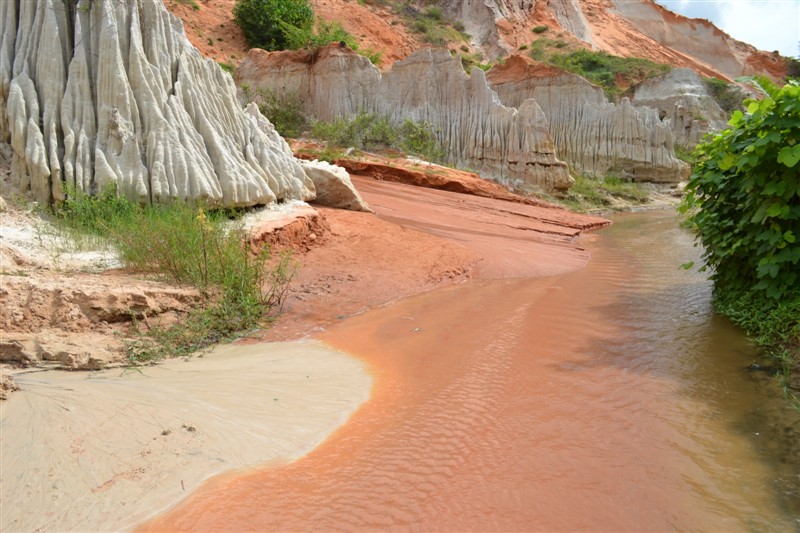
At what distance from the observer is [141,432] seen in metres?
2.82

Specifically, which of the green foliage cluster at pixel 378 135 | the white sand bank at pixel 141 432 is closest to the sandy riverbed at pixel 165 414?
the white sand bank at pixel 141 432

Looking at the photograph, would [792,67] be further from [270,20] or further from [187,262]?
[187,262]

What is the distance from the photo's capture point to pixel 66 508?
2.29 m

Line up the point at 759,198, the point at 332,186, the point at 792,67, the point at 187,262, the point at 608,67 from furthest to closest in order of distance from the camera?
the point at 792,67
the point at 608,67
the point at 332,186
the point at 187,262
the point at 759,198

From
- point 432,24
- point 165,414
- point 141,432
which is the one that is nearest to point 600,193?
point 165,414

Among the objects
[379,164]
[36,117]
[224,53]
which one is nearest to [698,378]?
[36,117]

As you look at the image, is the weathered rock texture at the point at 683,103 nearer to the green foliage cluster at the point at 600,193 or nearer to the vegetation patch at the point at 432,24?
the green foliage cluster at the point at 600,193

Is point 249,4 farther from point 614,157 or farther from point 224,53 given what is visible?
point 614,157

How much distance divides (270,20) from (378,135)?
1648 centimetres

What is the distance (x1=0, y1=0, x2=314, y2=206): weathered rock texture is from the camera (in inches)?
274

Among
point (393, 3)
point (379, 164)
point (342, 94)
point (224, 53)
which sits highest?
point (393, 3)

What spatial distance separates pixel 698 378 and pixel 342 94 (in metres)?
18.4

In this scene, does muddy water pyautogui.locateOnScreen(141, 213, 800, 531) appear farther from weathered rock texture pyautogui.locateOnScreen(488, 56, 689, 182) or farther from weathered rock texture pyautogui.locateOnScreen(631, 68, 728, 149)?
weathered rock texture pyautogui.locateOnScreen(631, 68, 728, 149)

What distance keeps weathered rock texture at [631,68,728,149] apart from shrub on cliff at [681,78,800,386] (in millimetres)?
29410
